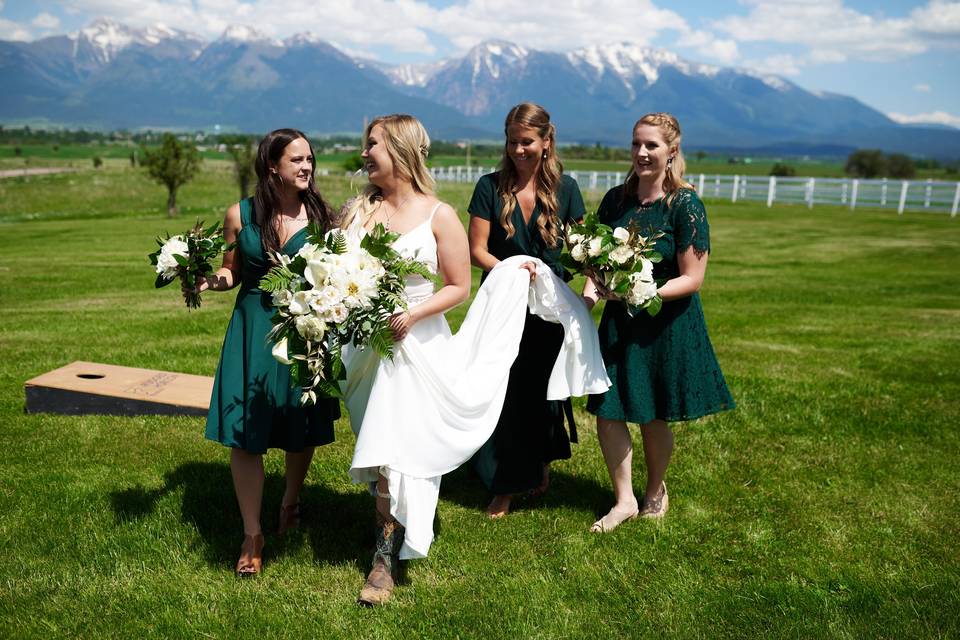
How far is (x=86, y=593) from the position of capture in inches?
166

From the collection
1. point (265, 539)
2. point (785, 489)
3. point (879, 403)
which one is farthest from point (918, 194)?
point (265, 539)

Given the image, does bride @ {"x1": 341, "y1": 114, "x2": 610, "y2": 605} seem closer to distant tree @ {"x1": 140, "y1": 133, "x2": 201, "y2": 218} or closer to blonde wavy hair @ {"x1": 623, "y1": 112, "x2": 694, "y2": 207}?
blonde wavy hair @ {"x1": 623, "y1": 112, "x2": 694, "y2": 207}

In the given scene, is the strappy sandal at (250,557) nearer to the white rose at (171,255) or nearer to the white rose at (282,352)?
the white rose at (282,352)

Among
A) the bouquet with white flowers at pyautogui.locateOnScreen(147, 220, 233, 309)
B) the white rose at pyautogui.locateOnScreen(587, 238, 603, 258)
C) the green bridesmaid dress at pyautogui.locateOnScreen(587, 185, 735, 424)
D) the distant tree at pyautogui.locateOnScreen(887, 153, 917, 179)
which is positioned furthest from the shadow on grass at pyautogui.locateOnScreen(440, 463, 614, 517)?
the distant tree at pyautogui.locateOnScreen(887, 153, 917, 179)

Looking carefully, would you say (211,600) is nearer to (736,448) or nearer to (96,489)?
(96,489)

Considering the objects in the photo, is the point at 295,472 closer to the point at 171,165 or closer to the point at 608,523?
the point at 608,523

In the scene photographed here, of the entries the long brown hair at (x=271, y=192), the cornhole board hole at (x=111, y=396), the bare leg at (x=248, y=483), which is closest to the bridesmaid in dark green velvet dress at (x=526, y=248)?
the long brown hair at (x=271, y=192)

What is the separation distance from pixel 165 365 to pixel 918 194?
42229mm

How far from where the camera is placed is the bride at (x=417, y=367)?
13.1 feet

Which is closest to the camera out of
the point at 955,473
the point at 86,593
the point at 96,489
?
the point at 86,593

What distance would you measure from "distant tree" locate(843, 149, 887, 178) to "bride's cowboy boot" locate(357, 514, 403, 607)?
360 feet

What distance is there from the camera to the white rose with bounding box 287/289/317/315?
3682 millimetres

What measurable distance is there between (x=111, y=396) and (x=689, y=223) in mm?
5137

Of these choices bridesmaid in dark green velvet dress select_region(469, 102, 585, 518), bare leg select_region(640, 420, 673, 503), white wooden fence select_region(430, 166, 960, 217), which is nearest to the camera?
bridesmaid in dark green velvet dress select_region(469, 102, 585, 518)
